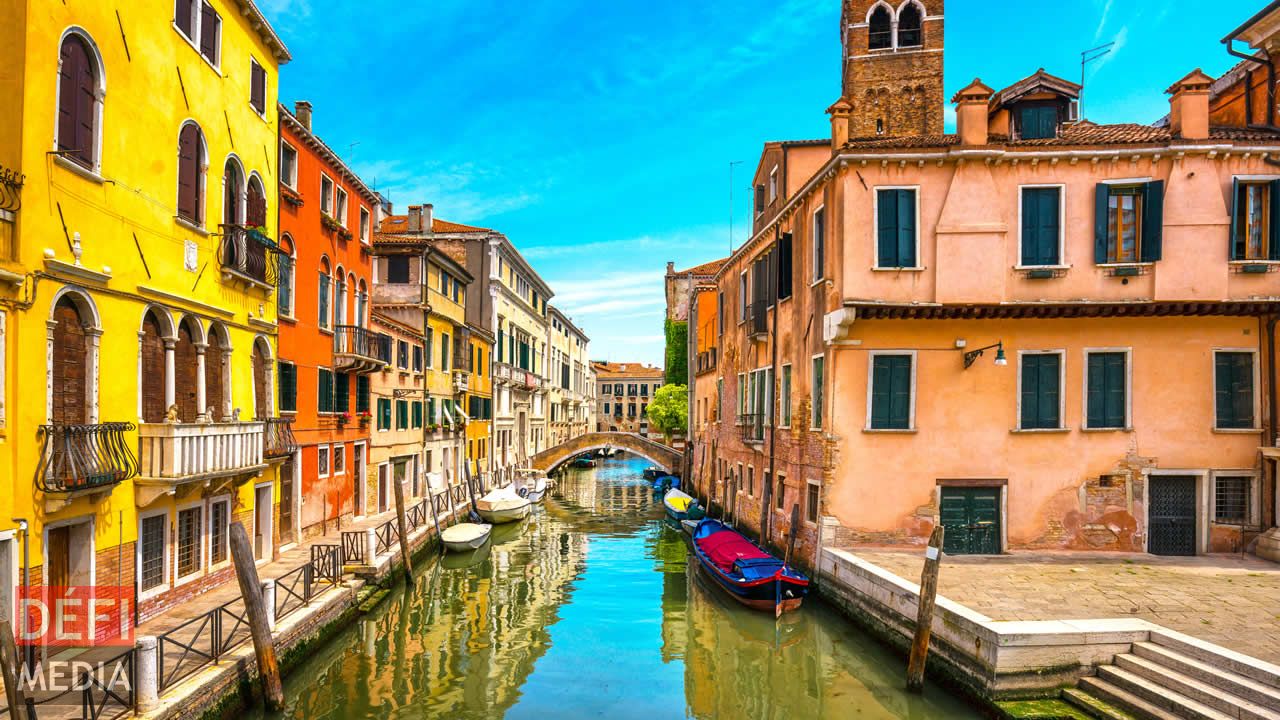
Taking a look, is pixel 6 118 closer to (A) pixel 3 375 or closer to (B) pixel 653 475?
(A) pixel 3 375

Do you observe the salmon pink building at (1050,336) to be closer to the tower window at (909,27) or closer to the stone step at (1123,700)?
the stone step at (1123,700)

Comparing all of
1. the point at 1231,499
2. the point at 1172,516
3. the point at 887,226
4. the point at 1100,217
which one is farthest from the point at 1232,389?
the point at 887,226

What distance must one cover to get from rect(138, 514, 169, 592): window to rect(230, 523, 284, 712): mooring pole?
1909 mm

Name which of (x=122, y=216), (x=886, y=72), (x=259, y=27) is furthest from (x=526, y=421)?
(x=122, y=216)

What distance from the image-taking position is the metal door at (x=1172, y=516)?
542 inches

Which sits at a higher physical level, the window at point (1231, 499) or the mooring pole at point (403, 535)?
the window at point (1231, 499)

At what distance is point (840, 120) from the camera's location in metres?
14.4

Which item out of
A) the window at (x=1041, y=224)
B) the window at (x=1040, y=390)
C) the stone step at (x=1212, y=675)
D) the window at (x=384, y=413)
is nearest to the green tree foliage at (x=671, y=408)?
the window at (x=384, y=413)

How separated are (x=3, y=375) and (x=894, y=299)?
12292 mm

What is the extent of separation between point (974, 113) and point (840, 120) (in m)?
2.35

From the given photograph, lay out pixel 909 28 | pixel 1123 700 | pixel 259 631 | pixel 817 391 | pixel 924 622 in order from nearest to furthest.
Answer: pixel 1123 700
pixel 259 631
pixel 924 622
pixel 817 391
pixel 909 28

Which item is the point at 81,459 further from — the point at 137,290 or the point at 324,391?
the point at 324,391

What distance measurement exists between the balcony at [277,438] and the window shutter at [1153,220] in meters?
15.6

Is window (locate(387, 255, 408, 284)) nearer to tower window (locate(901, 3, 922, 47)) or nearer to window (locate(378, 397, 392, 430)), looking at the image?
window (locate(378, 397, 392, 430))
